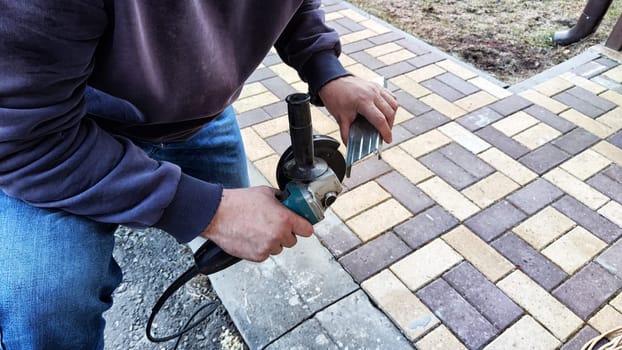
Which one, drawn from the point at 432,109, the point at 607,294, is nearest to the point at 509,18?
the point at 432,109

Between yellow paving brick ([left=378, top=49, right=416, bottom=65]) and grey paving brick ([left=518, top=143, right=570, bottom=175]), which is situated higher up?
yellow paving brick ([left=378, top=49, right=416, bottom=65])

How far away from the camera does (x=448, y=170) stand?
2.15m

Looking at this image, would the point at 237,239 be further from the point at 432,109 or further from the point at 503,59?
the point at 503,59

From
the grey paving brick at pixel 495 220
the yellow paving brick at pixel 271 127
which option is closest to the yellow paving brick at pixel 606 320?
the grey paving brick at pixel 495 220

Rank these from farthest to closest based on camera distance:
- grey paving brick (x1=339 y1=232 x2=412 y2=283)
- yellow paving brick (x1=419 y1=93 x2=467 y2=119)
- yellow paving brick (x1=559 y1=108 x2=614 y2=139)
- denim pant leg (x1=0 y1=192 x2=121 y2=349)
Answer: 1. yellow paving brick (x1=419 y1=93 x2=467 y2=119)
2. yellow paving brick (x1=559 y1=108 x2=614 y2=139)
3. grey paving brick (x1=339 y1=232 x2=412 y2=283)
4. denim pant leg (x1=0 y1=192 x2=121 y2=349)

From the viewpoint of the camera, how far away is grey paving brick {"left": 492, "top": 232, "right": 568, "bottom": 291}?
171 centimetres

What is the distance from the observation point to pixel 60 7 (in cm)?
76

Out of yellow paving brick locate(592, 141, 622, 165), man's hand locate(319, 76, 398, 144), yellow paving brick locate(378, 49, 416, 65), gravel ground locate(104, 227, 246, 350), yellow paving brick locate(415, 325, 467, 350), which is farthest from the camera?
yellow paving brick locate(378, 49, 416, 65)

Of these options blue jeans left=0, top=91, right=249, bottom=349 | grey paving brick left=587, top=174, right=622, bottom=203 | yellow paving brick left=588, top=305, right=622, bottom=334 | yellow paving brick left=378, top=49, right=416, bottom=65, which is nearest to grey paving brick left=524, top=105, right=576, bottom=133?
grey paving brick left=587, top=174, right=622, bottom=203

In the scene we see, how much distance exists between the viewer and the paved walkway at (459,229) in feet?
5.21

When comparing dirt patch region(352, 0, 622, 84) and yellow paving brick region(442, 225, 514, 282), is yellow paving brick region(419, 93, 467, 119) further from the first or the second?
yellow paving brick region(442, 225, 514, 282)

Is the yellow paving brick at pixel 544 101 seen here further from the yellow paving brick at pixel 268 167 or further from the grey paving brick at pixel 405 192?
the yellow paving brick at pixel 268 167

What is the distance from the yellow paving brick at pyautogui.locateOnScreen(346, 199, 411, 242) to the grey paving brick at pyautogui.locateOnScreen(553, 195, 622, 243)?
2.12ft

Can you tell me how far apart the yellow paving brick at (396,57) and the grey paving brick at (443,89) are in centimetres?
27
